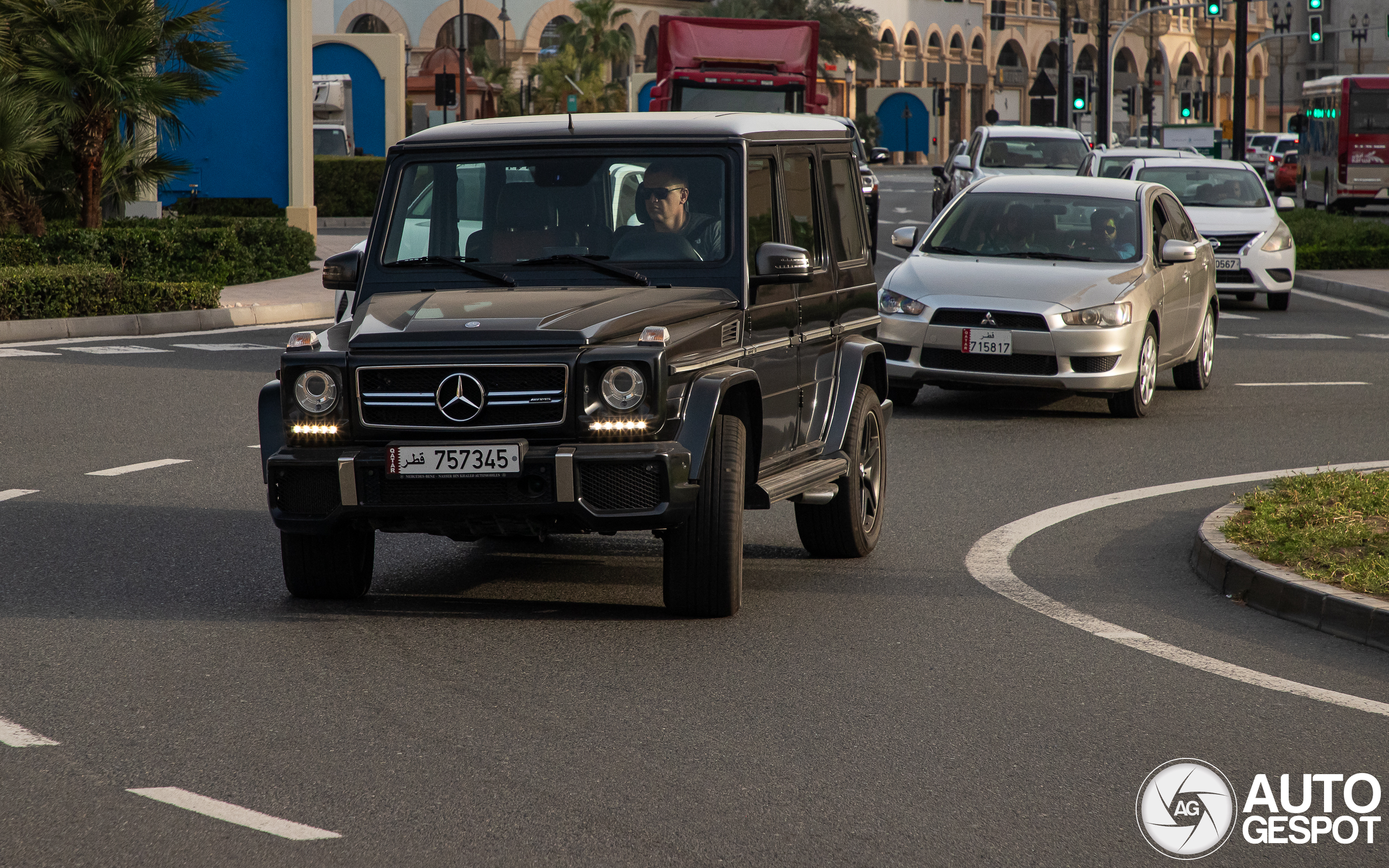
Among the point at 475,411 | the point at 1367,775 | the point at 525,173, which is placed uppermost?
the point at 525,173

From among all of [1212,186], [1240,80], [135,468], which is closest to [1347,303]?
[1212,186]

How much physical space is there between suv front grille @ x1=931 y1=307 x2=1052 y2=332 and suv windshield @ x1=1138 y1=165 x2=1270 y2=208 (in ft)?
33.7

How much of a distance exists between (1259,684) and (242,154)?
25.4 meters

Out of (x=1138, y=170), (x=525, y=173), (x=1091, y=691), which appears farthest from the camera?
(x=1138, y=170)

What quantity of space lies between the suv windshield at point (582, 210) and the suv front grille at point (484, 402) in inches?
36.2

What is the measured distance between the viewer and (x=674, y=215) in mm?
7352

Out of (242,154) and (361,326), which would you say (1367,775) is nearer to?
(361,326)

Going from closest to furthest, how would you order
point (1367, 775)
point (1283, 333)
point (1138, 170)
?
point (1367, 775), point (1283, 333), point (1138, 170)

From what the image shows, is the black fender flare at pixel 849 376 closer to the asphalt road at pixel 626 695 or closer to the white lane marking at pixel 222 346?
the asphalt road at pixel 626 695

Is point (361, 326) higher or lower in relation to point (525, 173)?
lower

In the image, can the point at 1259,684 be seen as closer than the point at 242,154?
Yes

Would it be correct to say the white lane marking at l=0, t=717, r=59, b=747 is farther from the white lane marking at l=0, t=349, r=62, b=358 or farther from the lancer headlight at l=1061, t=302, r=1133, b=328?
the white lane marking at l=0, t=349, r=62, b=358

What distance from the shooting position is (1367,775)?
16.7 ft

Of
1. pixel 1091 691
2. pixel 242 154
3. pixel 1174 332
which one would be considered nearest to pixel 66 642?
pixel 1091 691
